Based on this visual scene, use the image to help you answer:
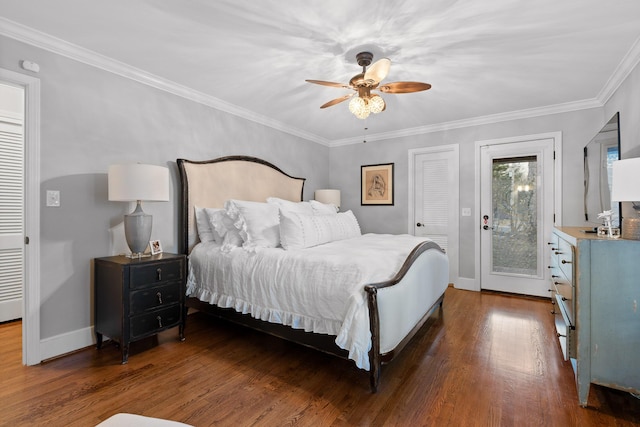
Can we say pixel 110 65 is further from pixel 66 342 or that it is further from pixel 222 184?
pixel 66 342

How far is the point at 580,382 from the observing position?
178 centimetres

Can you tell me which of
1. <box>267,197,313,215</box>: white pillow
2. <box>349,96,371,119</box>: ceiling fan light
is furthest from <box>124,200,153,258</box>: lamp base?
<box>349,96,371,119</box>: ceiling fan light

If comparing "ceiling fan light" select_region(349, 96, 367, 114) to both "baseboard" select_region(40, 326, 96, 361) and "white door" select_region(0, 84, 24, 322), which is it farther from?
"white door" select_region(0, 84, 24, 322)

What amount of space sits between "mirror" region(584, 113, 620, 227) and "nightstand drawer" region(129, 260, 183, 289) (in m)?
3.67

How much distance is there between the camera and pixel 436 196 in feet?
15.3

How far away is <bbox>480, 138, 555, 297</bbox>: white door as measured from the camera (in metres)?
3.94

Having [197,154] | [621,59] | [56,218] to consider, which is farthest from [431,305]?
[56,218]

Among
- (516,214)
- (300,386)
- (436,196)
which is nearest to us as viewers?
(300,386)

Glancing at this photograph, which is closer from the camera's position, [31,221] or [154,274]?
[31,221]

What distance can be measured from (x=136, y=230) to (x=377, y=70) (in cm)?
229

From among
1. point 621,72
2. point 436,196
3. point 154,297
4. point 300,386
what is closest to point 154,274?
point 154,297

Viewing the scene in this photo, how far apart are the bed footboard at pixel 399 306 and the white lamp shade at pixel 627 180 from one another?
1301 millimetres

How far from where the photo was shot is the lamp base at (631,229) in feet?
5.71

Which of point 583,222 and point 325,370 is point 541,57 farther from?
point 325,370
